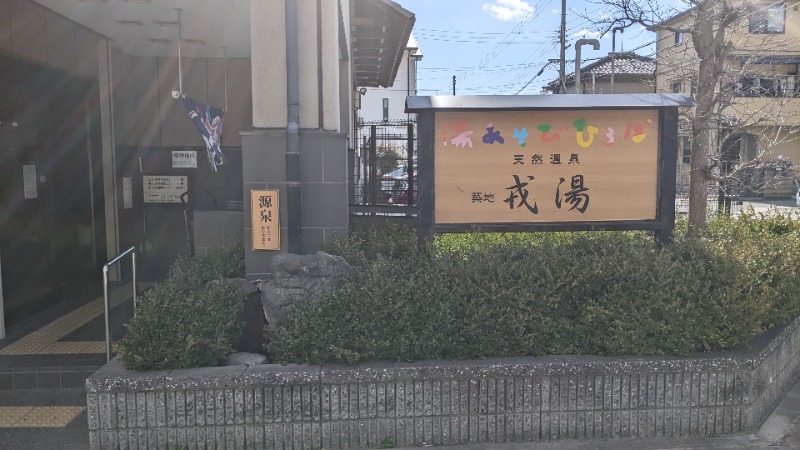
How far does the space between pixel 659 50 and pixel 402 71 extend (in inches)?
1450

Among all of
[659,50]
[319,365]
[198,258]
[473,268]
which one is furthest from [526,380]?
[659,50]

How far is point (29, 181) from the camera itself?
22.5 ft

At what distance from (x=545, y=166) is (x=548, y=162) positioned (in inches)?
1.7

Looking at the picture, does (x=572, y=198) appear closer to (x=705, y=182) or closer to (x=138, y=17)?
(x=705, y=182)

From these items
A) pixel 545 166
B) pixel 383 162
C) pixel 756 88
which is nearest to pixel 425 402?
pixel 545 166

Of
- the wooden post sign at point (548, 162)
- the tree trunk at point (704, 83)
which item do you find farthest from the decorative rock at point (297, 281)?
the tree trunk at point (704, 83)

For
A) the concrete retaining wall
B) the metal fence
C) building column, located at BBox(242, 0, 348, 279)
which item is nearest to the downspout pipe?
building column, located at BBox(242, 0, 348, 279)

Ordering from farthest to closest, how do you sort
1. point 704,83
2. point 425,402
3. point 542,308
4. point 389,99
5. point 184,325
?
point 389,99, point 704,83, point 542,308, point 184,325, point 425,402

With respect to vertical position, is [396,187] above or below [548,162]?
below

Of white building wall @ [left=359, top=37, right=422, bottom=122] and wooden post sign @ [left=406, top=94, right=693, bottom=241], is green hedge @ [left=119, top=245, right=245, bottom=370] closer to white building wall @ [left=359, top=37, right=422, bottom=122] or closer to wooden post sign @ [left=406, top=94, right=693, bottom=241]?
wooden post sign @ [left=406, top=94, right=693, bottom=241]

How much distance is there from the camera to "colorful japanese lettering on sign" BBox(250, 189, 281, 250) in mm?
5215

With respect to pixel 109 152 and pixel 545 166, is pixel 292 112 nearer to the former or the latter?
pixel 545 166

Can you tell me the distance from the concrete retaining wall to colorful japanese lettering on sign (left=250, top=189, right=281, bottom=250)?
4.83 ft

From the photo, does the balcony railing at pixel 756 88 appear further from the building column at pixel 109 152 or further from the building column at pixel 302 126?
the building column at pixel 109 152
